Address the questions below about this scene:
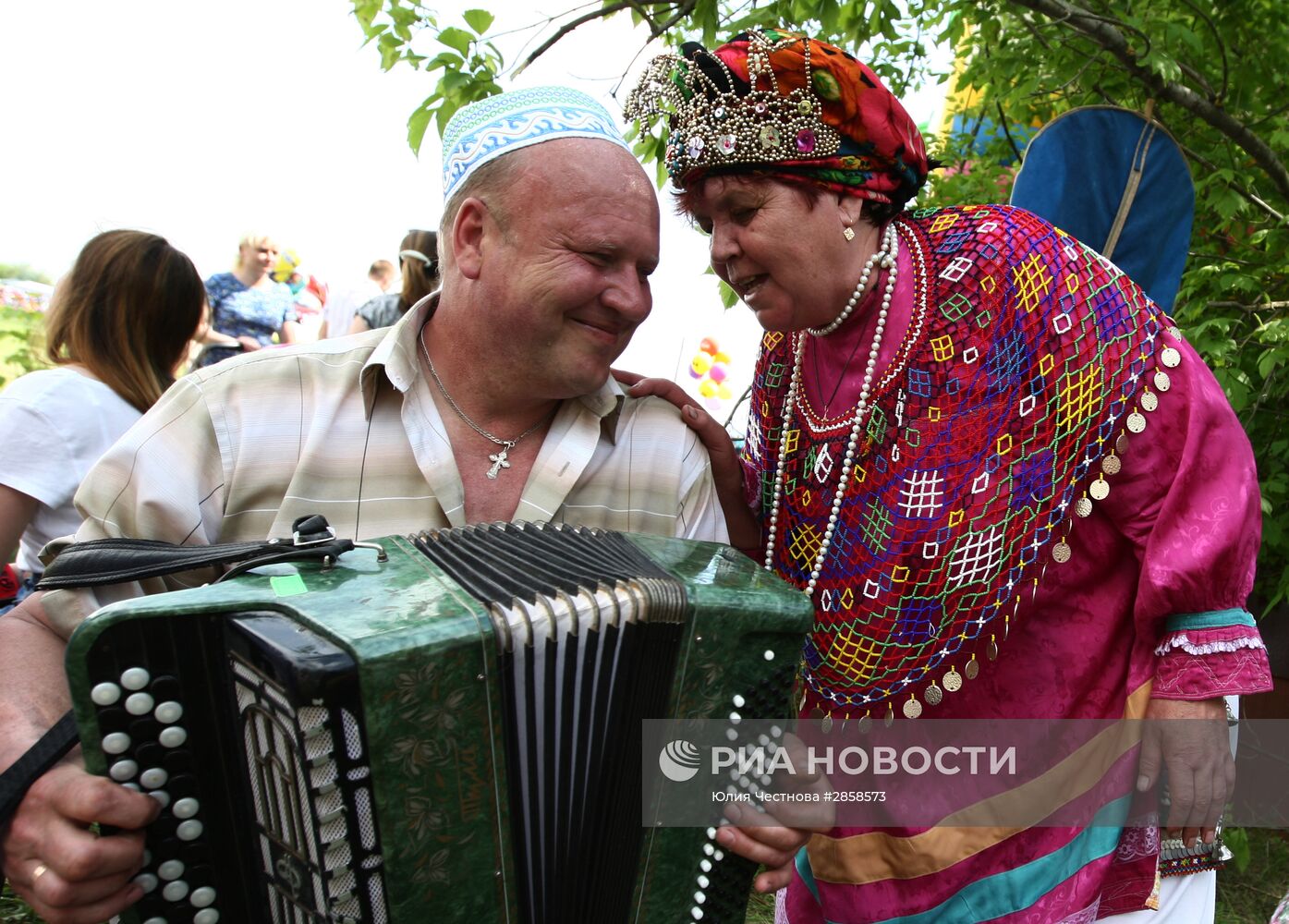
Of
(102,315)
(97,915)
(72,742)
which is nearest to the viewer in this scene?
(97,915)

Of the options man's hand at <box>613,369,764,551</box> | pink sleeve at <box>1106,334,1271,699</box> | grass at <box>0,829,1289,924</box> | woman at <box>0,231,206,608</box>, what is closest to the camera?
pink sleeve at <box>1106,334,1271,699</box>

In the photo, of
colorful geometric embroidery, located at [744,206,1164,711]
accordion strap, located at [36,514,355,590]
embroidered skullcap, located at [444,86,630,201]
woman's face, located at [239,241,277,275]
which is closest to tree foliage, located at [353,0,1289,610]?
embroidered skullcap, located at [444,86,630,201]

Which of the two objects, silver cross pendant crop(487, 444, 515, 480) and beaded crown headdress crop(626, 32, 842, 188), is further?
silver cross pendant crop(487, 444, 515, 480)

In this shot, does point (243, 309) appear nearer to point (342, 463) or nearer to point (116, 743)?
point (342, 463)

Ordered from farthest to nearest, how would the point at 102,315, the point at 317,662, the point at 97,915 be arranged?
the point at 102,315, the point at 97,915, the point at 317,662

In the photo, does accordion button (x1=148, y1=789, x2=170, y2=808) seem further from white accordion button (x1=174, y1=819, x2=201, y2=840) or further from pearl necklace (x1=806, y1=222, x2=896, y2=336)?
pearl necklace (x1=806, y1=222, x2=896, y2=336)

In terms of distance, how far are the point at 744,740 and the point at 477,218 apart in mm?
1130

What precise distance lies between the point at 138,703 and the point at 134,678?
4 cm

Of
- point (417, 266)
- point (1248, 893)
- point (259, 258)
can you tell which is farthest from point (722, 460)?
point (259, 258)

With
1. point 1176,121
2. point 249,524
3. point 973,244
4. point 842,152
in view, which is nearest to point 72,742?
point 249,524

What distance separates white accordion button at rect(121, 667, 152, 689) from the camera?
1.36 metres

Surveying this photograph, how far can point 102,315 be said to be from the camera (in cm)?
323

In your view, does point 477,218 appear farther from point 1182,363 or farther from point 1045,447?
point 1182,363

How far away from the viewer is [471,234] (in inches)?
81.4
